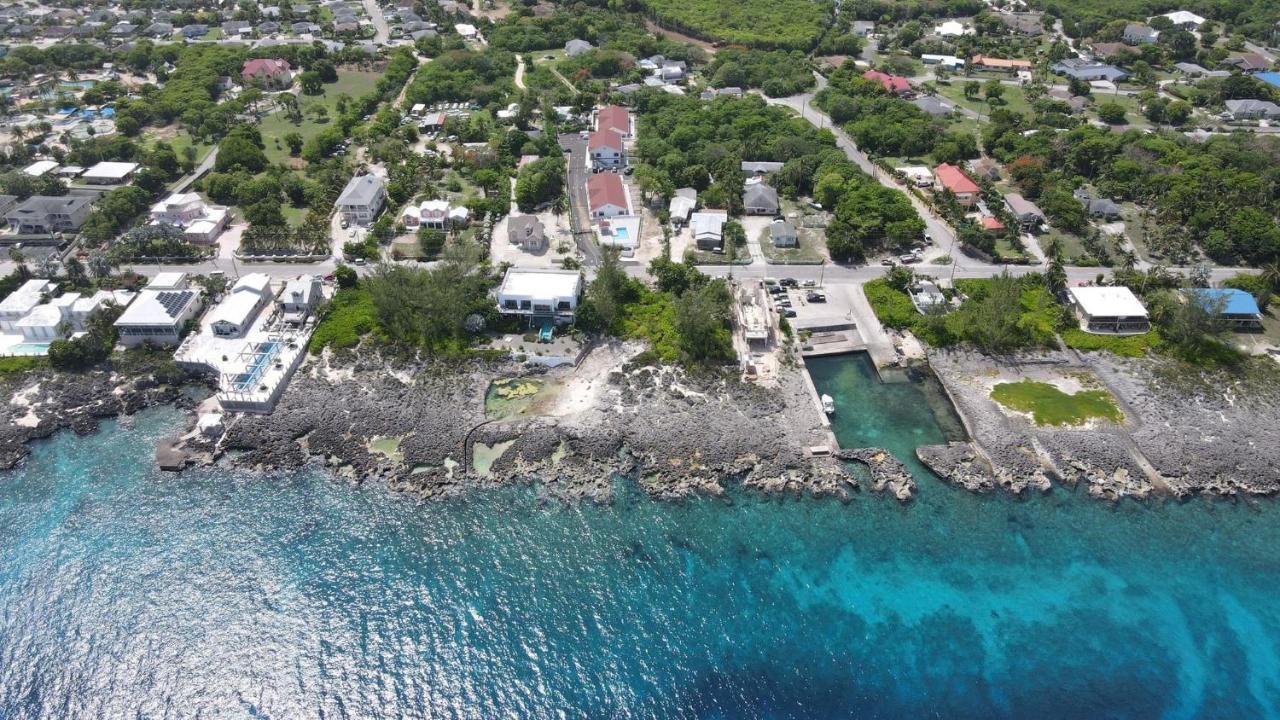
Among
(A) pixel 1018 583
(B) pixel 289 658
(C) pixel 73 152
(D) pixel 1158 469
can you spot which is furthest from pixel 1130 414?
(C) pixel 73 152

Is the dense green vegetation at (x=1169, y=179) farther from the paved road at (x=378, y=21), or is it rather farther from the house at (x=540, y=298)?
the paved road at (x=378, y=21)

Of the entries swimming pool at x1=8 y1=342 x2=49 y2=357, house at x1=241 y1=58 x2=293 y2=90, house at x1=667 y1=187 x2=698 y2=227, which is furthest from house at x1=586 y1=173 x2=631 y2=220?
house at x1=241 y1=58 x2=293 y2=90

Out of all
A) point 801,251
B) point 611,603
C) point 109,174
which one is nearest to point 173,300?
point 109,174

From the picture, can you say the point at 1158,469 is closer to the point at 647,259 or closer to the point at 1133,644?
the point at 1133,644

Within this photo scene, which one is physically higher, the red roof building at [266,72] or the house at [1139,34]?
the house at [1139,34]

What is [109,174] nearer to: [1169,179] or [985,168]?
[985,168]

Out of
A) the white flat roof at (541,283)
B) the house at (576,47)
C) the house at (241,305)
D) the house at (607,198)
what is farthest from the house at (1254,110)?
the house at (241,305)

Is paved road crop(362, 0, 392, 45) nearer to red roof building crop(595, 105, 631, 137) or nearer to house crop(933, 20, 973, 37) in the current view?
red roof building crop(595, 105, 631, 137)
